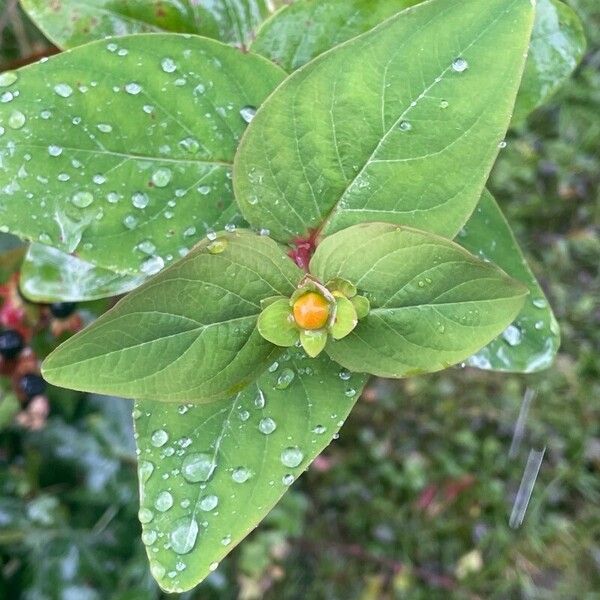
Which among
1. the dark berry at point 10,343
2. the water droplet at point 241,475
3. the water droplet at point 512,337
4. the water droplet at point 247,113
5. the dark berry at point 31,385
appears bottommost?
the dark berry at point 31,385

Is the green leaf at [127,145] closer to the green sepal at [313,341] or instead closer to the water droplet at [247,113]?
the water droplet at [247,113]

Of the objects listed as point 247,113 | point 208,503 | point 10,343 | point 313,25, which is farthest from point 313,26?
point 10,343

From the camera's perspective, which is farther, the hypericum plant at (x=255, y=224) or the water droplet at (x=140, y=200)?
the water droplet at (x=140, y=200)

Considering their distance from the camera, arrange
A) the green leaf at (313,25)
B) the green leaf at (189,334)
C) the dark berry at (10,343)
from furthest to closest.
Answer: the dark berry at (10,343)
the green leaf at (313,25)
the green leaf at (189,334)

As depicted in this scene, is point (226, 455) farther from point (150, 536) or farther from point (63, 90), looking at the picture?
point (63, 90)

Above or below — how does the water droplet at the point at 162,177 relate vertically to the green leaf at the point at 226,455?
above

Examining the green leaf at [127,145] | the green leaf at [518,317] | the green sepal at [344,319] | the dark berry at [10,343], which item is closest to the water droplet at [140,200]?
the green leaf at [127,145]
